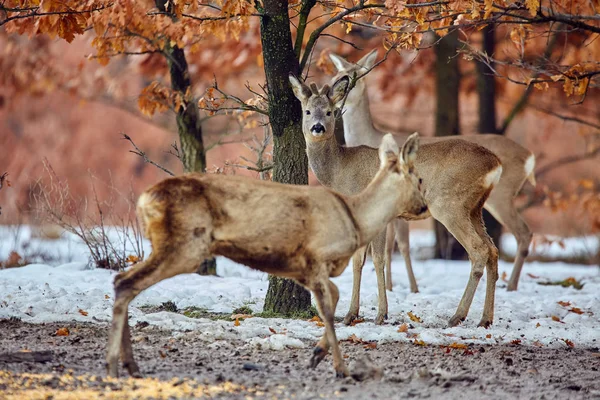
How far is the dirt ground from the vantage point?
5.09m

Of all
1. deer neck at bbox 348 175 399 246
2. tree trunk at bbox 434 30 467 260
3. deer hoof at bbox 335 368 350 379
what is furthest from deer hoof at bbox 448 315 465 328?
tree trunk at bbox 434 30 467 260

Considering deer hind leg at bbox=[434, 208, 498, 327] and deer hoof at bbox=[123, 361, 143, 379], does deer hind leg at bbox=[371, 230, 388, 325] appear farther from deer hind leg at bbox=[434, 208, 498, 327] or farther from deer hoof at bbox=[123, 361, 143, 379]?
deer hoof at bbox=[123, 361, 143, 379]

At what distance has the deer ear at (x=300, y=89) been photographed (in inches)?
306

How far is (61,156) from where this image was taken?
21000 mm

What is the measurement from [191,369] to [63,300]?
253cm

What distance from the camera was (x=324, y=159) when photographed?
8492mm

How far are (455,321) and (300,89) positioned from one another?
2587mm

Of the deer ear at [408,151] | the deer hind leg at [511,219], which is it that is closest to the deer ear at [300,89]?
the deer ear at [408,151]

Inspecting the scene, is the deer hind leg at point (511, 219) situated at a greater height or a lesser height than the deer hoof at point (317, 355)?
greater

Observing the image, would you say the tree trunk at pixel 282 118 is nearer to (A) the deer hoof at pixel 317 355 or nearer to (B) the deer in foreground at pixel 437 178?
(B) the deer in foreground at pixel 437 178

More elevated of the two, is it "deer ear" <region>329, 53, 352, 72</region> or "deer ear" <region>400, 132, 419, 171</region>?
"deer ear" <region>329, 53, 352, 72</region>

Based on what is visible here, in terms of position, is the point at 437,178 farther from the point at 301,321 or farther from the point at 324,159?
the point at 301,321

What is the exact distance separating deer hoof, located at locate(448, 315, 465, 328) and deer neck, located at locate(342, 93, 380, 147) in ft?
13.0

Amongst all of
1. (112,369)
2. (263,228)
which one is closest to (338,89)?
(263,228)
